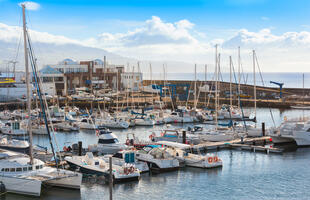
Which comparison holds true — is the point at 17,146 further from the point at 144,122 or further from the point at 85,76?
the point at 85,76

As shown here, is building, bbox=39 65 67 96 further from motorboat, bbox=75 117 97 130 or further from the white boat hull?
the white boat hull

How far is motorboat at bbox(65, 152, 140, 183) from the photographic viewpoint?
93.3 feet

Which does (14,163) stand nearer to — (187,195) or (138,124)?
(187,195)

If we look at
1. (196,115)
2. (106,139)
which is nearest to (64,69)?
(196,115)

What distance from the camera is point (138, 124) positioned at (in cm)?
6206

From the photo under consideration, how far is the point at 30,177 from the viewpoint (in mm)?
25250

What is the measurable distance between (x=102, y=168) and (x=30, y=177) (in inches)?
212

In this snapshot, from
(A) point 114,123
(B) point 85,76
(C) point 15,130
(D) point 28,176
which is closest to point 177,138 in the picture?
(A) point 114,123

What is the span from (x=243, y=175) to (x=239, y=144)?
10.6 meters

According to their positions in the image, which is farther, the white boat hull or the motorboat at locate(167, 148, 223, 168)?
the motorboat at locate(167, 148, 223, 168)

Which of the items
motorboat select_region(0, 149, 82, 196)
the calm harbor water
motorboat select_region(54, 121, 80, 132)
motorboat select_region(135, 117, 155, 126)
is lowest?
the calm harbor water

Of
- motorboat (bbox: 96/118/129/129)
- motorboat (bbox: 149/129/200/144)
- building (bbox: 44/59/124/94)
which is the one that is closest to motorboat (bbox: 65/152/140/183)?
motorboat (bbox: 149/129/200/144)

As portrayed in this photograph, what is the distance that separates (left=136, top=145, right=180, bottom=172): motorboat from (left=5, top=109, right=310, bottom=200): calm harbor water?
56 cm

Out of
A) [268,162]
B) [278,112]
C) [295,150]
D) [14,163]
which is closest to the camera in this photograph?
[14,163]
